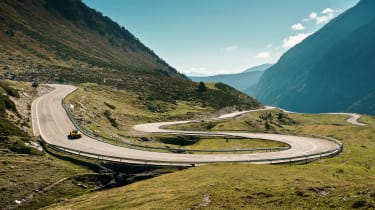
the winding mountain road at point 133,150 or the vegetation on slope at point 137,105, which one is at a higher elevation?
the vegetation on slope at point 137,105

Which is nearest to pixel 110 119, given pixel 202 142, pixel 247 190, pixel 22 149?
pixel 202 142

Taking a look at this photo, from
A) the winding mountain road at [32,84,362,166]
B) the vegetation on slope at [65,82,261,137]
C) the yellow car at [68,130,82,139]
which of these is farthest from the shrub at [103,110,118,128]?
the yellow car at [68,130,82,139]

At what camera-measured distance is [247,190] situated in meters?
27.6

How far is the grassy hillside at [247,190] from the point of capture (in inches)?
903

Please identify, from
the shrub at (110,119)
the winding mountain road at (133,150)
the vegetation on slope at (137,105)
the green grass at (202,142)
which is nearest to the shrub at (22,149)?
the winding mountain road at (133,150)

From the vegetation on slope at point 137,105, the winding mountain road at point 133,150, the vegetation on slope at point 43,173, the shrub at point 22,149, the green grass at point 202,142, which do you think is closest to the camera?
the vegetation on slope at point 43,173

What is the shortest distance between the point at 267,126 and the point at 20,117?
89.8 metres

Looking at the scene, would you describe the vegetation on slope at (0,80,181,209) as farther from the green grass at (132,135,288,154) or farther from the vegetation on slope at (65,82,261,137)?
the green grass at (132,135,288,154)

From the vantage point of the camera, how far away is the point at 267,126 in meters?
115

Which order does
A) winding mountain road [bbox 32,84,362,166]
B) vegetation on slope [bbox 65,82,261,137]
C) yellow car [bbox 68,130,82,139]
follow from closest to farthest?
winding mountain road [bbox 32,84,362,166]
yellow car [bbox 68,130,82,139]
vegetation on slope [bbox 65,82,261,137]

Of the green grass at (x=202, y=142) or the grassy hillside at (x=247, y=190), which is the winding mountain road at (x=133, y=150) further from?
the green grass at (x=202, y=142)

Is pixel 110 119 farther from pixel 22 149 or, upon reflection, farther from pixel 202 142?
pixel 22 149

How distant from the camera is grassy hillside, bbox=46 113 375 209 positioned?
22.9 m

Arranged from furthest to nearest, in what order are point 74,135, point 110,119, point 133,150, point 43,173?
point 110,119
point 74,135
point 133,150
point 43,173
